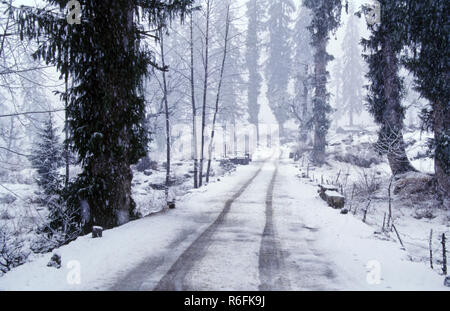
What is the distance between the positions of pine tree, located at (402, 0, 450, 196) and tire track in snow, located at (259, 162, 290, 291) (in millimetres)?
6920

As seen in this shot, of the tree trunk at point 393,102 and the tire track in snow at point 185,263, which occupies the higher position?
the tree trunk at point 393,102

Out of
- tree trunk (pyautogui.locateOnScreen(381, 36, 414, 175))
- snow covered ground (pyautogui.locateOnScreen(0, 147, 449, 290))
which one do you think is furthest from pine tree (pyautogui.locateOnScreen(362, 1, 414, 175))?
snow covered ground (pyautogui.locateOnScreen(0, 147, 449, 290))

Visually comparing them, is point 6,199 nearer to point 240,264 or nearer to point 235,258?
point 235,258

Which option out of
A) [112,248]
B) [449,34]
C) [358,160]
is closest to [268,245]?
[112,248]

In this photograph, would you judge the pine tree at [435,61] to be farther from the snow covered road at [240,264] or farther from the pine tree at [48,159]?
the pine tree at [48,159]

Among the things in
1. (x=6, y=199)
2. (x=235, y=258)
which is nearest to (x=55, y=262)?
(x=235, y=258)

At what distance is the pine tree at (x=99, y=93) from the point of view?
7.63m

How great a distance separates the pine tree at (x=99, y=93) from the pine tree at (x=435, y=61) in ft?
30.1

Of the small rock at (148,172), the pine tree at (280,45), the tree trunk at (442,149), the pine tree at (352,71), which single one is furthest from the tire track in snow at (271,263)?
the pine tree at (352,71)

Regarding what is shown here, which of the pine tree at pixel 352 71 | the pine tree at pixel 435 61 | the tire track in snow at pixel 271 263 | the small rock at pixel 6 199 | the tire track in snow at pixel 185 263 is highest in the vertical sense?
the pine tree at pixel 352 71

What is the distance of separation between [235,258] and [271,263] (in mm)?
632

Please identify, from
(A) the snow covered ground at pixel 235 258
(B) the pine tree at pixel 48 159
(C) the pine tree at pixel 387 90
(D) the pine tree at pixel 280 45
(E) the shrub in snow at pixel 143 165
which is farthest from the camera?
(D) the pine tree at pixel 280 45

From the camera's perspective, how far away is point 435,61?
1096 cm

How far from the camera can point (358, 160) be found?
25719 millimetres
